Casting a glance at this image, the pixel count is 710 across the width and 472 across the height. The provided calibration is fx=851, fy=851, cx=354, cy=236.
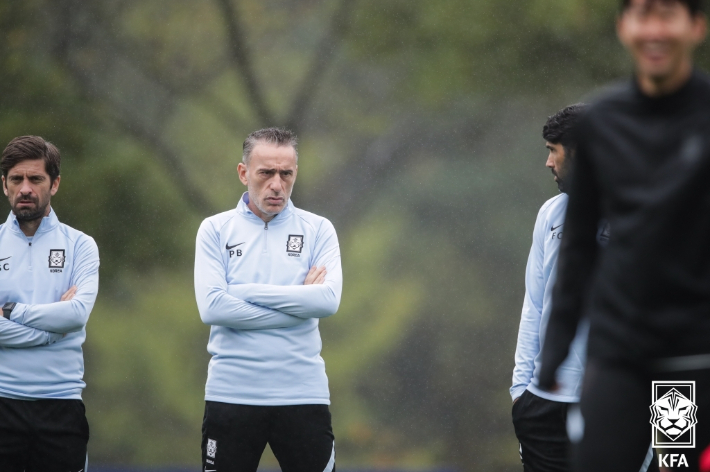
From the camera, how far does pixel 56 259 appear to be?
11.9 feet

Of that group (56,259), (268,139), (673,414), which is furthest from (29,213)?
(673,414)

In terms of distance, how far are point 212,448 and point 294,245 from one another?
0.87 metres

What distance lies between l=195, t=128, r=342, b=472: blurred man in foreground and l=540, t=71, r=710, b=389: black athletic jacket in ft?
5.77

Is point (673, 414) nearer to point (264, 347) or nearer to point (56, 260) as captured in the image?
point (264, 347)

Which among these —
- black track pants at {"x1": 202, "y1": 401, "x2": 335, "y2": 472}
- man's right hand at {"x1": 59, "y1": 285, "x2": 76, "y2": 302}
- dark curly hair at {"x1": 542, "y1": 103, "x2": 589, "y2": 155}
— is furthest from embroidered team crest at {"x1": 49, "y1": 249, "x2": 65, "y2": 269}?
dark curly hair at {"x1": 542, "y1": 103, "x2": 589, "y2": 155}

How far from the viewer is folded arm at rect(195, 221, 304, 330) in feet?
10.9

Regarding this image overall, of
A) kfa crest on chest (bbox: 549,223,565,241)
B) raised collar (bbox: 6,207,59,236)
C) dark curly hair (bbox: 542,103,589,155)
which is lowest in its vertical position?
kfa crest on chest (bbox: 549,223,565,241)

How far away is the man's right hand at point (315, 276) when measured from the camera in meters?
3.48

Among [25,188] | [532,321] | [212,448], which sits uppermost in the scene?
[25,188]

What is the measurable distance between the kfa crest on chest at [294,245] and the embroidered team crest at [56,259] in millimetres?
986

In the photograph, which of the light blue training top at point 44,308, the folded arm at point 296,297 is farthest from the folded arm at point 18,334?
the folded arm at point 296,297

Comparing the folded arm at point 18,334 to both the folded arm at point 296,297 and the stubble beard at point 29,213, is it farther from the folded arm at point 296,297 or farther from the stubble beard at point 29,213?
the folded arm at point 296,297

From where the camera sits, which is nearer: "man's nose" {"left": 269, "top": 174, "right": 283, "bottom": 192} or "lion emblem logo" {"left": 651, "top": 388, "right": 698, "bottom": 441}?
"lion emblem logo" {"left": 651, "top": 388, "right": 698, "bottom": 441}

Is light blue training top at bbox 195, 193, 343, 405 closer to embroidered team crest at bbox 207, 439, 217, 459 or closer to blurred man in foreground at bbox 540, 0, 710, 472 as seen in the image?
embroidered team crest at bbox 207, 439, 217, 459
